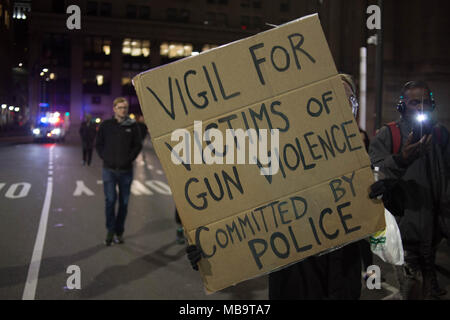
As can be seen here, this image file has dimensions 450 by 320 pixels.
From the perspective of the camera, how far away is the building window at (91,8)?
3.89 metres

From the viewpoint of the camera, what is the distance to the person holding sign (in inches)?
98.2

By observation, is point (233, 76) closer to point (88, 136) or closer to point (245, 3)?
point (245, 3)

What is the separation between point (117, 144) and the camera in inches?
272

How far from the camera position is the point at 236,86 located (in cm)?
211

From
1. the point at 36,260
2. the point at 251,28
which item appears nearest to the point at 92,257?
the point at 36,260

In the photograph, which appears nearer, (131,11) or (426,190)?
(426,190)

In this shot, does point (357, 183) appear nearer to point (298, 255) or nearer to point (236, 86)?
point (298, 255)

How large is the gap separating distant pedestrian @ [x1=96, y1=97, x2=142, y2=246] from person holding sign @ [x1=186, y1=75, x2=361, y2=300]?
15.5ft

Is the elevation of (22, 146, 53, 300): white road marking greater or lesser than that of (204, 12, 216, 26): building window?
lesser

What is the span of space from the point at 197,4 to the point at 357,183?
12.4 ft

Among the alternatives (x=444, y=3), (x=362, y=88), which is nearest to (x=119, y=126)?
(x=362, y=88)

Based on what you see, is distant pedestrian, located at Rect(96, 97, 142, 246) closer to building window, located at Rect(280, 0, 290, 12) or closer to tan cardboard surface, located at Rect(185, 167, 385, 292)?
building window, located at Rect(280, 0, 290, 12)

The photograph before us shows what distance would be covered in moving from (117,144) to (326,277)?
4923 millimetres

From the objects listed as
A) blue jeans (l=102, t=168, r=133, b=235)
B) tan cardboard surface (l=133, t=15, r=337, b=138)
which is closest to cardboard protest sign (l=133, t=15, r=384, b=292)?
tan cardboard surface (l=133, t=15, r=337, b=138)
